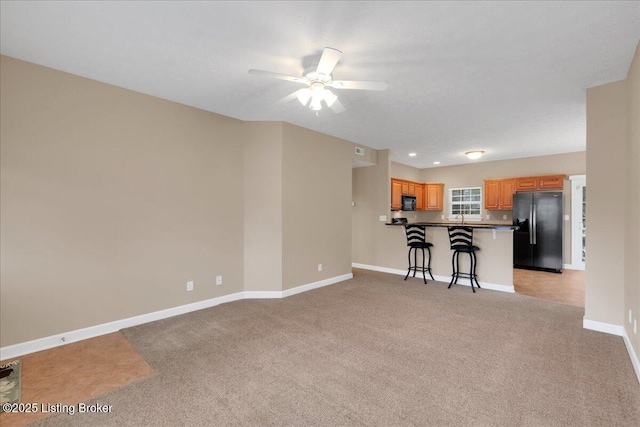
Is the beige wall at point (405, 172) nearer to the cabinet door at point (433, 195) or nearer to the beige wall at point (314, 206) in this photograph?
the cabinet door at point (433, 195)

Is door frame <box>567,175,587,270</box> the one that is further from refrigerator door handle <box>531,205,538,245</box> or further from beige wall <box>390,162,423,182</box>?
beige wall <box>390,162,423,182</box>

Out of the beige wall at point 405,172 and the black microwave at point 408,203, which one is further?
the beige wall at point 405,172

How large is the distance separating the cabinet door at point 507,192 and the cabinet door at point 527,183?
11 centimetres

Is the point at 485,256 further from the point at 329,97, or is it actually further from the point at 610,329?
the point at 329,97

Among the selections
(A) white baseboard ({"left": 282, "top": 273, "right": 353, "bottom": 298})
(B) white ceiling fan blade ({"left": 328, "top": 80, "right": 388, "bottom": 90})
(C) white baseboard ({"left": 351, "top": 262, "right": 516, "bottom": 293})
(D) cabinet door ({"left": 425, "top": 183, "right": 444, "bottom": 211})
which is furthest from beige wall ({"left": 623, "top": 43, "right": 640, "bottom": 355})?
(D) cabinet door ({"left": 425, "top": 183, "right": 444, "bottom": 211})

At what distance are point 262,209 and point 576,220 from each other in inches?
282

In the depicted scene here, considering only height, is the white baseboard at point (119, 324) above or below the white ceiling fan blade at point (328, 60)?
below

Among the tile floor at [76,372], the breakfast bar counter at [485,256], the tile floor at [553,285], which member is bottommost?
the tile floor at [553,285]

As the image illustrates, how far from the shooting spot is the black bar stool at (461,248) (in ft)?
16.7

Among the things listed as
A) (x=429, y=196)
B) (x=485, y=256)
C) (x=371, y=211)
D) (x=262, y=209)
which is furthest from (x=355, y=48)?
(x=429, y=196)

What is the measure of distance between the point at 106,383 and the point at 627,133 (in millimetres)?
5325

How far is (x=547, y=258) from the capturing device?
21.3ft

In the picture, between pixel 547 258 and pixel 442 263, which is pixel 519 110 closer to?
pixel 442 263

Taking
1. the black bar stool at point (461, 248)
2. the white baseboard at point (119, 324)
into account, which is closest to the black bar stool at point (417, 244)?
the black bar stool at point (461, 248)
